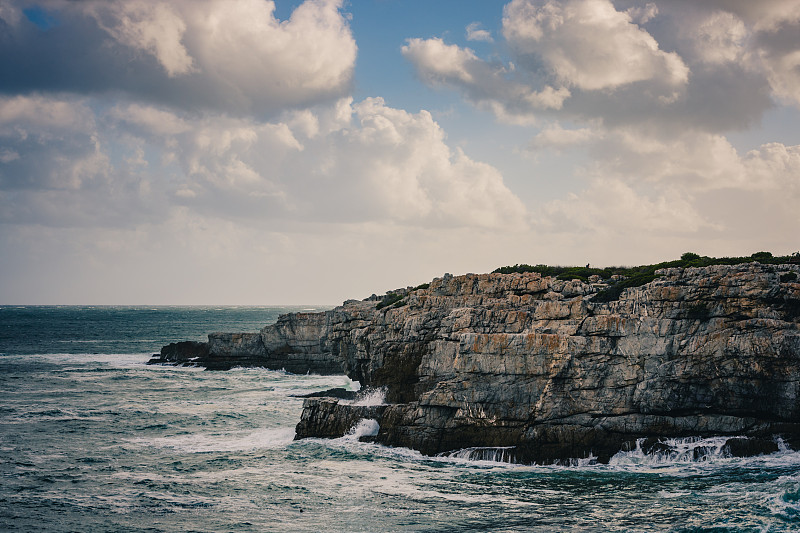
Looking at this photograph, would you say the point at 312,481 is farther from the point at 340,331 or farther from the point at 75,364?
the point at 75,364

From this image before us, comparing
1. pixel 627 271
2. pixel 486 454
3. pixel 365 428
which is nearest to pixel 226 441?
pixel 365 428

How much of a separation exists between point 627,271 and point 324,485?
3555 centimetres

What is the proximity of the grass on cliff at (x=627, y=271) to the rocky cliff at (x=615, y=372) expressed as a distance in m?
1.87

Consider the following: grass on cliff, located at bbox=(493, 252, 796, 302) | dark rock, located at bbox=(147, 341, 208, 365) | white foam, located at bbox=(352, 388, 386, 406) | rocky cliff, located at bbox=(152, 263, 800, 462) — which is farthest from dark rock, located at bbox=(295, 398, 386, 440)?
dark rock, located at bbox=(147, 341, 208, 365)

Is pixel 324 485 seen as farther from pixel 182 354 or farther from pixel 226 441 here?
pixel 182 354

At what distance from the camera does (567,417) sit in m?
39.2

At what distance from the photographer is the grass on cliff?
46.9 meters

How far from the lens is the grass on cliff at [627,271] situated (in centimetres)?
4688

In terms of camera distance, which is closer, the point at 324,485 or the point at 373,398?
the point at 324,485

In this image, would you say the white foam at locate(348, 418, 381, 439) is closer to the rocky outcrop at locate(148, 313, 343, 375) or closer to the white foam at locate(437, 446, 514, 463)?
the white foam at locate(437, 446, 514, 463)

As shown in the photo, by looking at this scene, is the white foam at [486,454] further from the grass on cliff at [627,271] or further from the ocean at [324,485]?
the grass on cliff at [627,271]

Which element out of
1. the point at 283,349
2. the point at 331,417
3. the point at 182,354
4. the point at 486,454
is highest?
the point at 283,349

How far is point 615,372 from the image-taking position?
130 feet

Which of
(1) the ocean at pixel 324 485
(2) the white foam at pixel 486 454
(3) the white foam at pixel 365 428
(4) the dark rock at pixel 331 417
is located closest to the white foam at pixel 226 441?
A: (1) the ocean at pixel 324 485
